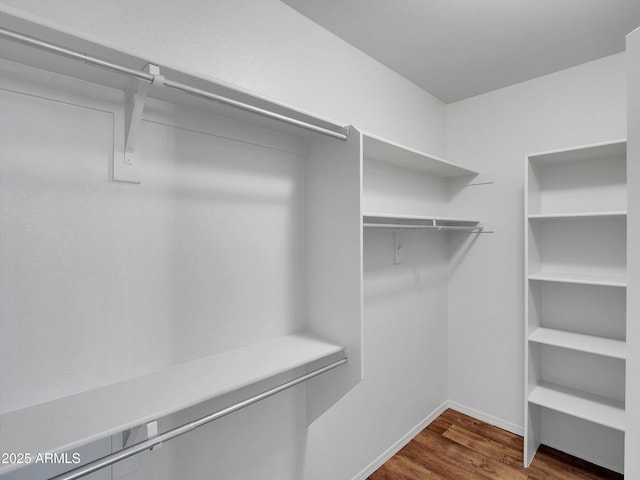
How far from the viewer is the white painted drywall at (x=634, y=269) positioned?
92cm

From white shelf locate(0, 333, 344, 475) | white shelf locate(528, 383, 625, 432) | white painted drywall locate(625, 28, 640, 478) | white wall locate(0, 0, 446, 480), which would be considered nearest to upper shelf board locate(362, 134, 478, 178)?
white wall locate(0, 0, 446, 480)

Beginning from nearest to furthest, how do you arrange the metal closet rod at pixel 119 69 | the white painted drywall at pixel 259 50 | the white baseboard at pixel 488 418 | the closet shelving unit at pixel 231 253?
1. the metal closet rod at pixel 119 69
2. the closet shelving unit at pixel 231 253
3. the white painted drywall at pixel 259 50
4. the white baseboard at pixel 488 418

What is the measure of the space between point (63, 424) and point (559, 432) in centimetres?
284

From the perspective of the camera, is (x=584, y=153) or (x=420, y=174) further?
(x=420, y=174)

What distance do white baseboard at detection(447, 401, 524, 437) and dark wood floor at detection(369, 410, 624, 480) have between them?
0.04 m

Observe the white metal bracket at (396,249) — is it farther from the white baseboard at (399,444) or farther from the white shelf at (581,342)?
the white baseboard at (399,444)

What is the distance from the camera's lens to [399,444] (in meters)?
2.30

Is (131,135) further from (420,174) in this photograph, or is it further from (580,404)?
(580,404)

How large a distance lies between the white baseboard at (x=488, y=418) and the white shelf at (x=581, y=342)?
77 cm

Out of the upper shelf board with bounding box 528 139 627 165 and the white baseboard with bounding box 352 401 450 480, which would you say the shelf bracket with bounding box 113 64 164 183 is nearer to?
the white baseboard with bounding box 352 401 450 480

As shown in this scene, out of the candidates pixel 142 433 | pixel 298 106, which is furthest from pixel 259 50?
pixel 142 433

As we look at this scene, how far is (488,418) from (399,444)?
815mm

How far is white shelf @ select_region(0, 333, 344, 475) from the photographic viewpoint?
0.80 meters

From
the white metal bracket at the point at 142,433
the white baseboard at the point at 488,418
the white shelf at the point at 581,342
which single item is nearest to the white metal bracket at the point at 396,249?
the white shelf at the point at 581,342
